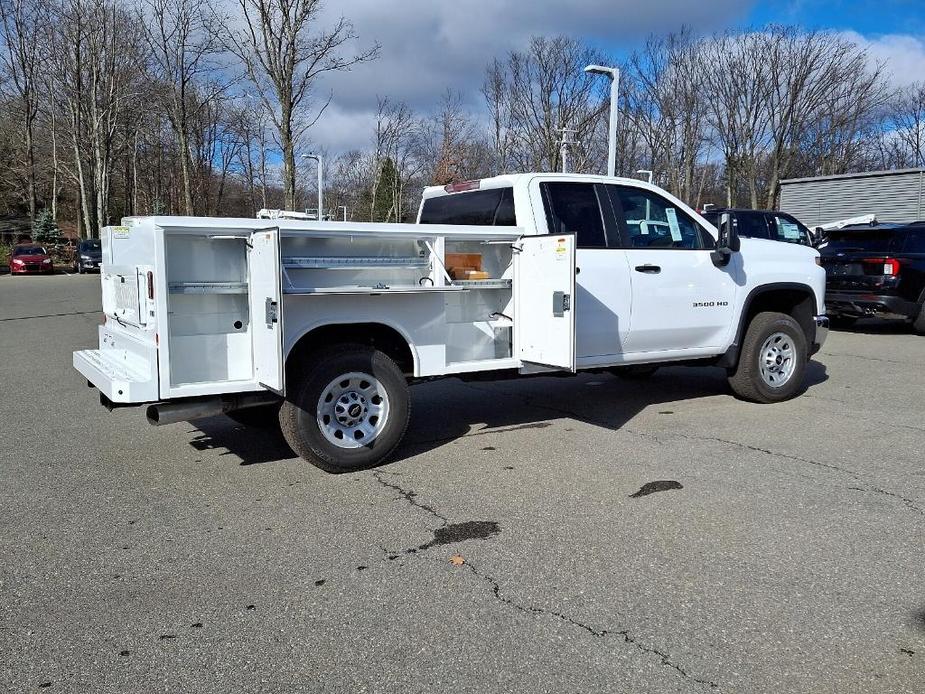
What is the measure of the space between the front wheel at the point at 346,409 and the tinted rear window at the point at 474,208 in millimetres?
1764

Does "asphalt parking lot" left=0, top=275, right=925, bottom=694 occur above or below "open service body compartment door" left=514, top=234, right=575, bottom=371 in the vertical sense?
below

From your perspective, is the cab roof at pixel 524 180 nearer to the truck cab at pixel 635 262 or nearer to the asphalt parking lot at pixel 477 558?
the truck cab at pixel 635 262

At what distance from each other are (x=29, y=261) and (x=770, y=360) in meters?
37.5

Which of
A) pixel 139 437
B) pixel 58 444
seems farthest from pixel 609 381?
pixel 58 444

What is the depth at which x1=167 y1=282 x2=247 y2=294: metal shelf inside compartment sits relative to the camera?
16.8ft

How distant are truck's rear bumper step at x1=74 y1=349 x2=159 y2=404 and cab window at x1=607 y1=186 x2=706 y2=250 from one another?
→ 160 inches

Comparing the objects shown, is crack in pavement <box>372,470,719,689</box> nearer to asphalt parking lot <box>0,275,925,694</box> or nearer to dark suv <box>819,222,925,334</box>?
asphalt parking lot <box>0,275,925,694</box>

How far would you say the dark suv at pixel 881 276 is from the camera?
13562 mm

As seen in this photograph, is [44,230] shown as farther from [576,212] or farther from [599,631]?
[599,631]

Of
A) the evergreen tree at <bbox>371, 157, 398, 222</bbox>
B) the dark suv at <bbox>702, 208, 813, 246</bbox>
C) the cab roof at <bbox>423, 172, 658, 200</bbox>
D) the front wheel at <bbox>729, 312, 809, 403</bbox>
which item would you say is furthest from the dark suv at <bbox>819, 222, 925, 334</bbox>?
the evergreen tree at <bbox>371, 157, 398, 222</bbox>

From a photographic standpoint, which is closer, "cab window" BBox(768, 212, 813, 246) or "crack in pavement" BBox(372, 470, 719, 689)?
"crack in pavement" BBox(372, 470, 719, 689)

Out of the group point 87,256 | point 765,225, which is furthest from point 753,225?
point 87,256

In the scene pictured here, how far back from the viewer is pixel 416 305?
604 centimetres

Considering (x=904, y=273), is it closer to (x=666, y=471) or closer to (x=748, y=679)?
(x=666, y=471)
